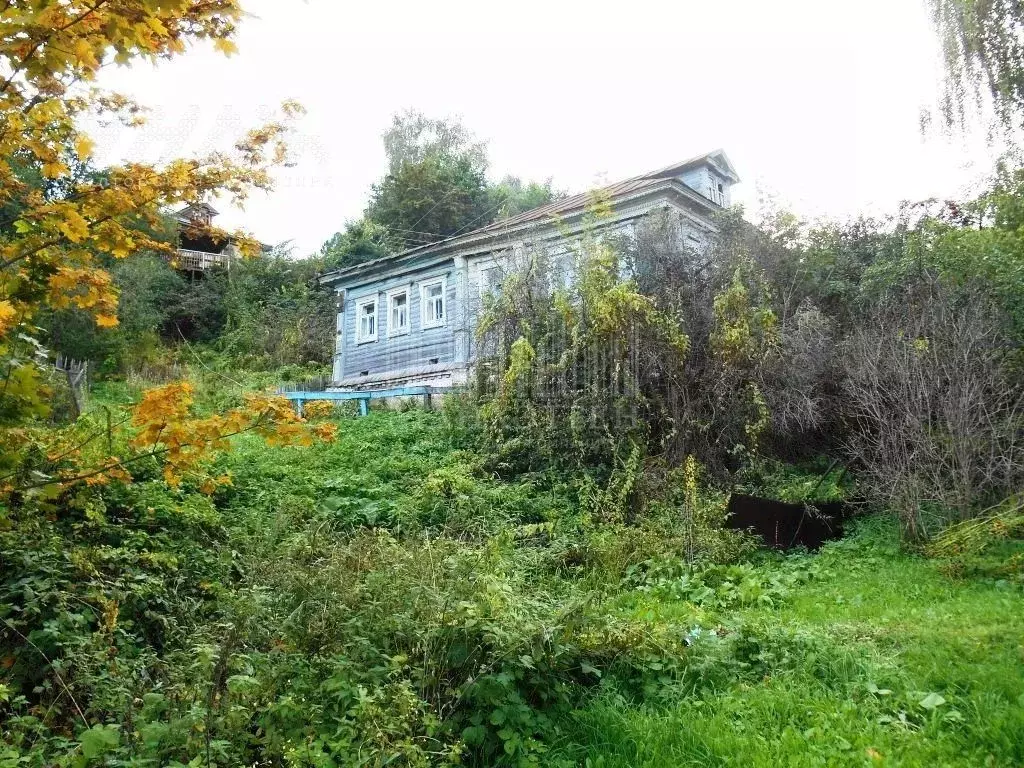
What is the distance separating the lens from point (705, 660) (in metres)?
4.40

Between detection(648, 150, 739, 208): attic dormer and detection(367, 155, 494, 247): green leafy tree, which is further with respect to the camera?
detection(367, 155, 494, 247): green leafy tree

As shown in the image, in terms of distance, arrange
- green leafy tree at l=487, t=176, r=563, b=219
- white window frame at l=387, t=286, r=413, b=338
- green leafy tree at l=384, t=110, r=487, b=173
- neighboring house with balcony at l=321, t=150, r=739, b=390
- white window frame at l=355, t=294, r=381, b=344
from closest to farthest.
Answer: neighboring house with balcony at l=321, t=150, r=739, b=390 < white window frame at l=387, t=286, r=413, b=338 < white window frame at l=355, t=294, r=381, b=344 < green leafy tree at l=487, t=176, r=563, b=219 < green leafy tree at l=384, t=110, r=487, b=173

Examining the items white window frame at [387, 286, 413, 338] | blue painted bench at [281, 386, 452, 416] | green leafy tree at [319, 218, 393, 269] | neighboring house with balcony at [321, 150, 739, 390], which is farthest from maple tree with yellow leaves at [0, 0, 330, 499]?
green leafy tree at [319, 218, 393, 269]

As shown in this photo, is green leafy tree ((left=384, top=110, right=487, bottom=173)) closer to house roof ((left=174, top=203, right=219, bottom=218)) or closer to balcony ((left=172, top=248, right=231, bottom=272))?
balcony ((left=172, top=248, right=231, bottom=272))

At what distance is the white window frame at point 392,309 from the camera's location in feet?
65.2

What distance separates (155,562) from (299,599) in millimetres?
2021

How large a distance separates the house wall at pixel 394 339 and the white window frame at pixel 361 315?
0.05 metres

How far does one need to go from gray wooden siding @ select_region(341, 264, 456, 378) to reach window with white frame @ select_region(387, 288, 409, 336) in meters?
0.13

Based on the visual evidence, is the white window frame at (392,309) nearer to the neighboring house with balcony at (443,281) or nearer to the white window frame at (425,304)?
the neighboring house with balcony at (443,281)

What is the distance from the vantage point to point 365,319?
21266 mm

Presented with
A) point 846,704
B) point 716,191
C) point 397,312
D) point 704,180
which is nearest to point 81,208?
point 846,704

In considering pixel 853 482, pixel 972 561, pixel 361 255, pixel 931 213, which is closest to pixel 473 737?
pixel 972 561

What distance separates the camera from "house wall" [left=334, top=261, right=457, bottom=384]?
61.7 feet

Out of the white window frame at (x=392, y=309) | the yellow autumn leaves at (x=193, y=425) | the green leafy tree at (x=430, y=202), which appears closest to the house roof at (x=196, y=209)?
the yellow autumn leaves at (x=193, y=425)
